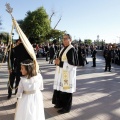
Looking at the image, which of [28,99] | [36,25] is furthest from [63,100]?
[36,25]

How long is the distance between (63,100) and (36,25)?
139 ft

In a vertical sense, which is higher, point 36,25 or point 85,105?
point 36,25

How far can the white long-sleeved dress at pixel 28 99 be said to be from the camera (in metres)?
4.87

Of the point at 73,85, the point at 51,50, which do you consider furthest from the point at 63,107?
the point at 51,50

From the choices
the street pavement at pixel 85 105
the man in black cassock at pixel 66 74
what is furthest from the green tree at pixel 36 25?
the man in black cassock at pixel 66 74

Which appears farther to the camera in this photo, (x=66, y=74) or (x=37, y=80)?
(x=66, y=74)

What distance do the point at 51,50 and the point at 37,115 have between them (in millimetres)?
17812

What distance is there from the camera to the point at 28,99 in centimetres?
492

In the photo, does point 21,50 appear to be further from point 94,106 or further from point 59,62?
point 94,106

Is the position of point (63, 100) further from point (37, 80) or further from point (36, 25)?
point (36, 25)

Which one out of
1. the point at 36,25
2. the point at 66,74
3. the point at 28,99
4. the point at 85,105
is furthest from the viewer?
the point at 36,25

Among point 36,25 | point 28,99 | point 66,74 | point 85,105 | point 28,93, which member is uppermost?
point 36,25

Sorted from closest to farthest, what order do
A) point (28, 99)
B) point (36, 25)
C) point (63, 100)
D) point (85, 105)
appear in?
point (28, 99)
point (63, 100)
point (85, 105)
point (36, 25)

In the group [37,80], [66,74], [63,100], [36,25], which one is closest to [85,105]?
[63,100]
